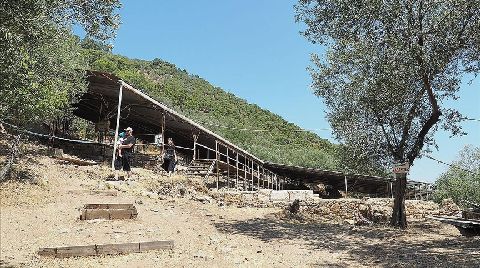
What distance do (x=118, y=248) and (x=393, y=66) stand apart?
9120 millimetres

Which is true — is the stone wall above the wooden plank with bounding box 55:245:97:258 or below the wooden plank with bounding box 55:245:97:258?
above

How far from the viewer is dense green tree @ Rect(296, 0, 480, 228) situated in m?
11.9

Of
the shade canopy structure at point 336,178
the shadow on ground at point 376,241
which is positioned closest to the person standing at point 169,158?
the shadow on ground at point 376,241

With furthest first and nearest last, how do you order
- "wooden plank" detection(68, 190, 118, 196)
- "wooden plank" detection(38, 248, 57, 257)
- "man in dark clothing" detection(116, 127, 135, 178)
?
"man in dark clothing" detection(116, 127, 135, 178)
"wooden plank" detection(68, 190, 118, 196)
"wooden plank" detection(38, 248, 57, 257)

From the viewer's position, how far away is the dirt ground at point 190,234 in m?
8.35

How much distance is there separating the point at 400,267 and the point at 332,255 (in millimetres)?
1622

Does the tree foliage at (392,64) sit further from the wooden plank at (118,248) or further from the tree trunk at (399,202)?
the wooden plank at (118,248)

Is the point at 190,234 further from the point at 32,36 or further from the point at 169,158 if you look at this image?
the point at 169,158

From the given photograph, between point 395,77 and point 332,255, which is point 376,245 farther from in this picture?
point 395,77

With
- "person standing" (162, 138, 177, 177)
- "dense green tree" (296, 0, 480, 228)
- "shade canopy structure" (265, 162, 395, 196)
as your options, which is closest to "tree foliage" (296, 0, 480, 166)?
"dense green tree" (296, 0, 480, 228)

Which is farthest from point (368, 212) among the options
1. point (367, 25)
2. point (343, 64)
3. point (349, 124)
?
point (367, 25)

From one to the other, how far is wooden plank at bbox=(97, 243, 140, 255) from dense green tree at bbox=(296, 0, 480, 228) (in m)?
8.65

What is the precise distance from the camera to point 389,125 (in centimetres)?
1606

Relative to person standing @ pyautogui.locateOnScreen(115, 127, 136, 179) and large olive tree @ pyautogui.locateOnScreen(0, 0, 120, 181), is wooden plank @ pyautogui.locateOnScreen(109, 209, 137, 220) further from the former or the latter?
person standing @ pyautogui.locateOnScreen(115, 127, 136, 179)
